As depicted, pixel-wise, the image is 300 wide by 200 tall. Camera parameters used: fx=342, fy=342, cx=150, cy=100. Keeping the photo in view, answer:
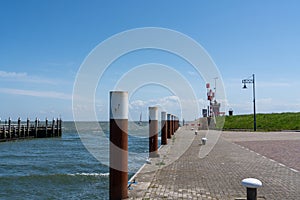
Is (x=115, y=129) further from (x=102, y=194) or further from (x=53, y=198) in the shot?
(x=53, y=198)

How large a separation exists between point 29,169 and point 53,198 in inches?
274

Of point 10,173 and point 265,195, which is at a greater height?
point 265,195

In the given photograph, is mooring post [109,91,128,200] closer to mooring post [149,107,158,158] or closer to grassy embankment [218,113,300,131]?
mooring post [149,107,158,158]

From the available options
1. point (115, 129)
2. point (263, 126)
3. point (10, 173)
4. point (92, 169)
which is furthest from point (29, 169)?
point (263, 126)

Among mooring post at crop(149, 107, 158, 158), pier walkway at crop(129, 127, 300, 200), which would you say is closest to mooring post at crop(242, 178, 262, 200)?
pier walkway at crop(129, 127, 300, 200)

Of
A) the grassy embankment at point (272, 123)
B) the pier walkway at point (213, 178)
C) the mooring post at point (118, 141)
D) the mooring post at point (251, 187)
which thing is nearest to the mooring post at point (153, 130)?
the pier walkway at point (213, 178)

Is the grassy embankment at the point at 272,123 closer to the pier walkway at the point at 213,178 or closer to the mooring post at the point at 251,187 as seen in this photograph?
the pier walkway at the point at 213,178

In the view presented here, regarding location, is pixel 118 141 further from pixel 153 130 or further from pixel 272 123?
pixel 272 123

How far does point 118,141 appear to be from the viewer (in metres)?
5.99

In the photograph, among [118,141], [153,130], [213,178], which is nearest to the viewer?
[118,141]

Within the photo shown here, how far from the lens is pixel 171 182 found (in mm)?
7801

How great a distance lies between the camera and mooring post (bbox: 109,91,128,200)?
5992mm

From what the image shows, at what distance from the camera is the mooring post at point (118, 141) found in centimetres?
599

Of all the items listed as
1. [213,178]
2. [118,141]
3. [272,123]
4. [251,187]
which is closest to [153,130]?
[213,178]
